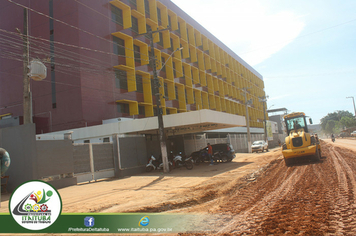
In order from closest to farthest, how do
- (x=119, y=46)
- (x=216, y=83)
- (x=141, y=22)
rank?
(x=119, y=46)
(x=141, y=22)
(x=216, y=83)

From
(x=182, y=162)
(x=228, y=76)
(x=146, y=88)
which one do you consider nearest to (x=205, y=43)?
(x=228, y=76)

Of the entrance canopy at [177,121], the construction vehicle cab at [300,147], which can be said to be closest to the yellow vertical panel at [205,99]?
the entrance canopy at [177,121]

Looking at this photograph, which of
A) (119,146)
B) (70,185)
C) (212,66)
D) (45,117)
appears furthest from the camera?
(212,66)

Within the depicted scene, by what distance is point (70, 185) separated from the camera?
14.1 m

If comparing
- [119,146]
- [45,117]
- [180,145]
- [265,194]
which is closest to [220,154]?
[180,145]

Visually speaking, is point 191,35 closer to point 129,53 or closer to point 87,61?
point 129,53

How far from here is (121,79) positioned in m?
27.3

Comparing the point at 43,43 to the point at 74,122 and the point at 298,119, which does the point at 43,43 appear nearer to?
the point at 74,122

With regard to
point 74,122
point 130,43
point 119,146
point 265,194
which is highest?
point 130,43

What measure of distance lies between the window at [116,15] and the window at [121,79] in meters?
5.83

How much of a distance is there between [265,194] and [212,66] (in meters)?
40.4

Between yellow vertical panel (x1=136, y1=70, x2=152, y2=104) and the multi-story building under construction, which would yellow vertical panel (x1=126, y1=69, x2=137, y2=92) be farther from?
yellow vertical panel (x1=136, y1=70, x2=152, y2=104)

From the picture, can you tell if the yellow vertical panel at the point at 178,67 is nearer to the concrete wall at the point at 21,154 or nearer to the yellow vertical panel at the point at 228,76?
the yellow vertical panel at the point at 228,76

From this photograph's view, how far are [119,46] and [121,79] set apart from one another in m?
3.61
